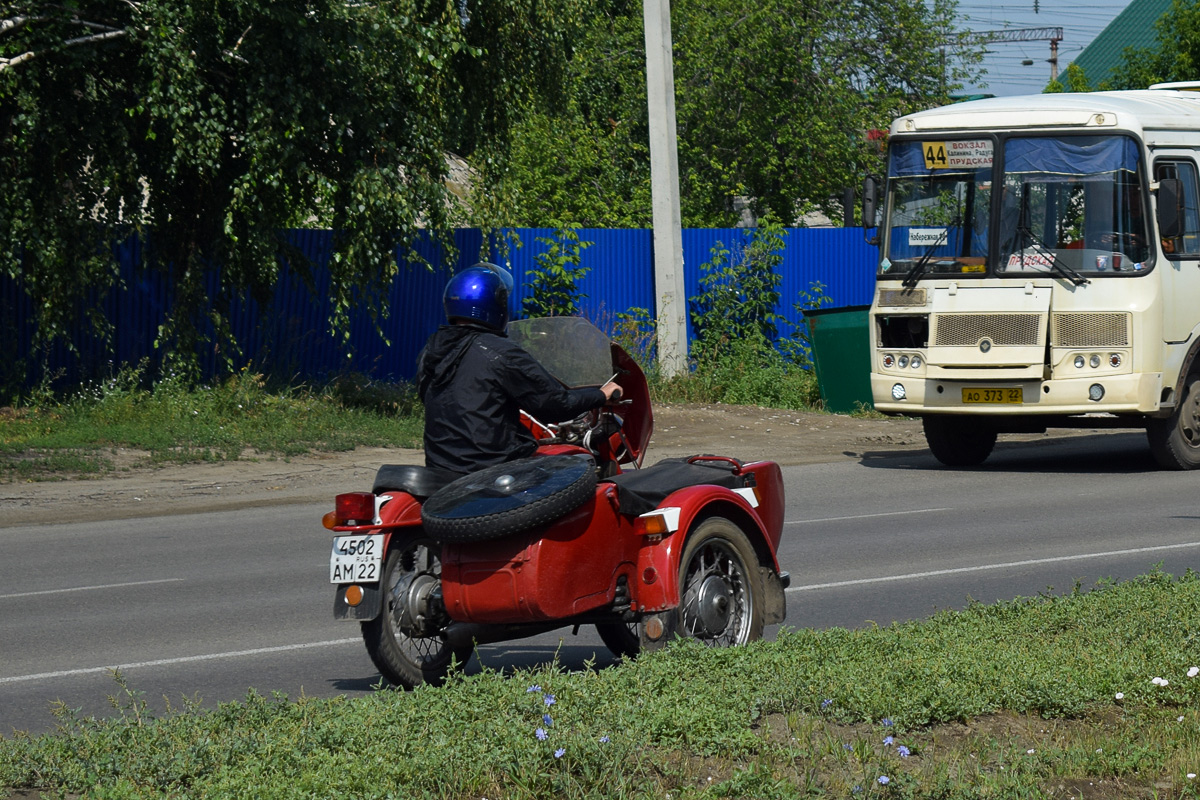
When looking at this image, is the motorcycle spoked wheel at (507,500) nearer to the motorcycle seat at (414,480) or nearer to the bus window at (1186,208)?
the motorcycle seat at (414,480)

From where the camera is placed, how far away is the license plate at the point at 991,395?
13914mm

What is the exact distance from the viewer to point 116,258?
707 inches

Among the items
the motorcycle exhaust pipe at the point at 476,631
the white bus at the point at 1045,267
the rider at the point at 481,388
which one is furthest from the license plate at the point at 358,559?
the white bus at the point at 1045,267

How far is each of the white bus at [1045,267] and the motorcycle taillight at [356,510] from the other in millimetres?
9209

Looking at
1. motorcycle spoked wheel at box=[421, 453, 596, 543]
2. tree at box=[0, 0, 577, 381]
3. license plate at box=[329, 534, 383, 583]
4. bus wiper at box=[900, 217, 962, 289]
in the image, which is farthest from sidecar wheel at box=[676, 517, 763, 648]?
tree at box=[0, 0, 577, 381]

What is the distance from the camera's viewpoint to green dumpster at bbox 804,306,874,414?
1936 centimetres

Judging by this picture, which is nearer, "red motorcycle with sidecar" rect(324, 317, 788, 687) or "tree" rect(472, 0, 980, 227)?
"red motorcycle with sidecar" rect(324, 317, 788, 687)

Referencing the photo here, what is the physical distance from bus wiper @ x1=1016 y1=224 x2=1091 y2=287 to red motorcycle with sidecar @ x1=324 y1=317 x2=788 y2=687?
814 centimetres

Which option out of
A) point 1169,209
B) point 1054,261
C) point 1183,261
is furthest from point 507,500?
point 1183,261

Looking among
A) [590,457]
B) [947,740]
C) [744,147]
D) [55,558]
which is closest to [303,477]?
[55,558]

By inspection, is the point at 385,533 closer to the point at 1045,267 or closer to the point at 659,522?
the point at 659,522

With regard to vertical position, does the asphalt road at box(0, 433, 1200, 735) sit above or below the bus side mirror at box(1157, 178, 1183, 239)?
below

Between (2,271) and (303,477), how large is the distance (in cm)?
507

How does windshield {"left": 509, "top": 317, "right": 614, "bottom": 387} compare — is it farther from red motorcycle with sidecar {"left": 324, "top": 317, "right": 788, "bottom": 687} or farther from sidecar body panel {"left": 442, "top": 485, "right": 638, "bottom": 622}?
sidecar body panel {"left": 442, "top": 485, "right": 638, "bottom": 622}
